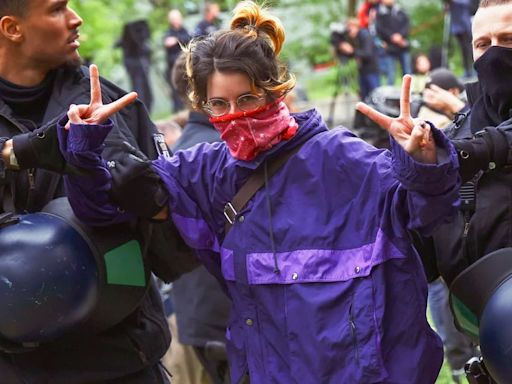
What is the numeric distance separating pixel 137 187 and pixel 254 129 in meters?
0.42

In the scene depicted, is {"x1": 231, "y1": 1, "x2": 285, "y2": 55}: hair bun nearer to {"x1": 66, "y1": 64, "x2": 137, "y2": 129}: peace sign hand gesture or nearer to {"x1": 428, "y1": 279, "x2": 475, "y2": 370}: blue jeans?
{"x1": 66, "y1": 64, "x2": 137, "y2": 129}: peace sign hand gesture

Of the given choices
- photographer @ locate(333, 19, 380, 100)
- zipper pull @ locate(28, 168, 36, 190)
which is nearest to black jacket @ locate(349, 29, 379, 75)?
photographer @ locate(333, 19, 380, 100)

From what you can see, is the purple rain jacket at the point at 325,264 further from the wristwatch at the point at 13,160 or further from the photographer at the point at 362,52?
the photographer at the point at 362,52

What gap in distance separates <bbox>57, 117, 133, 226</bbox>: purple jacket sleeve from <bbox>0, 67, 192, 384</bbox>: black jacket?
22 centimetres

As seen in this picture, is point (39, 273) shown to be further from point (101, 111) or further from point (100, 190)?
point (101, 111)

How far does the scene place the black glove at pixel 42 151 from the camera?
3.22 metres

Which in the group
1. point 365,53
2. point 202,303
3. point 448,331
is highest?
point 202,303

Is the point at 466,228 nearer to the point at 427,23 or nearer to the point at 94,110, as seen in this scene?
the point at 94,110

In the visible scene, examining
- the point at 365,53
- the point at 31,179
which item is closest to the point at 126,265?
the point at 31,179

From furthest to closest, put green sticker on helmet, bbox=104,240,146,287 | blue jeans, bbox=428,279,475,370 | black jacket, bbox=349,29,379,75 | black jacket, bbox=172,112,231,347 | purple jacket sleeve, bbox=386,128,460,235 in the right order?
black jacket, bbox=349,29,379,75 < blue jeans, bbox=428,279,475,370 < black jacket, bbox=172,112,231,347 < green sticker on helmet, bbox=104,240,146,287 < purple jacket sleeve, bbox=386,128,460,235

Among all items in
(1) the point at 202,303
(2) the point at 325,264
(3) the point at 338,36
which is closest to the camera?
(2) the point at 325,264

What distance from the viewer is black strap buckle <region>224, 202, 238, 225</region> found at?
10.4 ft

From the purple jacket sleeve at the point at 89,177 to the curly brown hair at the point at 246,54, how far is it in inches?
12.5

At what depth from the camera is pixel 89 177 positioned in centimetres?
321
